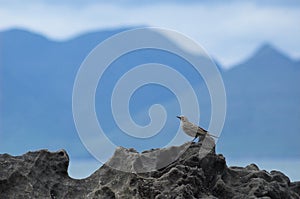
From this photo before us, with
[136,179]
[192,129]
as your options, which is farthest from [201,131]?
[136,179]

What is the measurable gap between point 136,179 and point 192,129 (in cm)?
71

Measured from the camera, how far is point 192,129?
220 inches

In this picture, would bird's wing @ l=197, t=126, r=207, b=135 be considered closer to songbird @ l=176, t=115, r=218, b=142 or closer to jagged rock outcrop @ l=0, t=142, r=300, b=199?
songbird @ l=176, t=115, r=218, b=142

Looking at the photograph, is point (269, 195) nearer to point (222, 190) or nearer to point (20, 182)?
point (222, 190)

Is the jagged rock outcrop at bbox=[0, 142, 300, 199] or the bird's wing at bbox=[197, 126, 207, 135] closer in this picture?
the jagged rock outcrop at bbox=[0, 142, 300, 199]

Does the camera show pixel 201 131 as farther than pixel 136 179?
Yes

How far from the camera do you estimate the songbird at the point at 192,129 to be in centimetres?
555

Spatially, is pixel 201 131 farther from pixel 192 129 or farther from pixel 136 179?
pixel 136 179

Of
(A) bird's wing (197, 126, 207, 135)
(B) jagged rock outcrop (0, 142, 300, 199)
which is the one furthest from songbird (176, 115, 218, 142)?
(B) jagged rock outcrop (0, 142, 300, 199)

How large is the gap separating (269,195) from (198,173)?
63 centimetres

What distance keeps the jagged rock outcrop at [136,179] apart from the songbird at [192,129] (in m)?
0.12

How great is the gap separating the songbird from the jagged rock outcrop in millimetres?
119

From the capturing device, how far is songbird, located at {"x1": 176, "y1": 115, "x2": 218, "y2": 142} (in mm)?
5551

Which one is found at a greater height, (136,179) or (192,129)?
(192,129)
